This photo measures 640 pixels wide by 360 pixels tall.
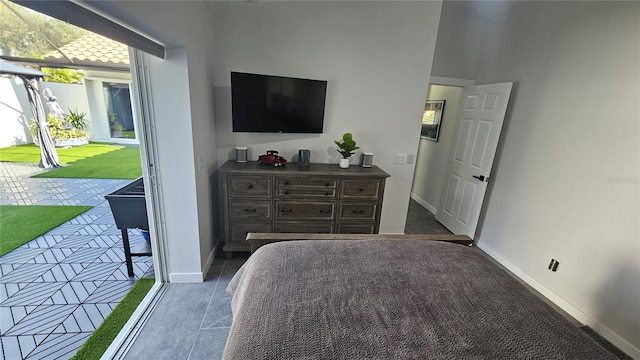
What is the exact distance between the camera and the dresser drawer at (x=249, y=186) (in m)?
2.47

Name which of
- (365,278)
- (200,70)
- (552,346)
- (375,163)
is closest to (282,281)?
(365,278)

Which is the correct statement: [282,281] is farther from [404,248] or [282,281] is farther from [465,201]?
[465,201]

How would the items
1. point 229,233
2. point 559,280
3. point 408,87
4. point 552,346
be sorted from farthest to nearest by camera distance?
point 408,87
point 229,233
point 559,280
point 552,346

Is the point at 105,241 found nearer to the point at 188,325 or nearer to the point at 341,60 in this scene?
the point at 188,325

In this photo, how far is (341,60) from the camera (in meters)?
2.71

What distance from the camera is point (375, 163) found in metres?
3.05

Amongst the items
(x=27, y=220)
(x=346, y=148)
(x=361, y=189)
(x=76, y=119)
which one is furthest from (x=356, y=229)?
(x=76, y=119)

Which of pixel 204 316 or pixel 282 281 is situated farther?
pixel 204 316

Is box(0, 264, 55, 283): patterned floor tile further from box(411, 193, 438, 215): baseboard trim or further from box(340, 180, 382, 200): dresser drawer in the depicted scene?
box(411, 193, 438, 215): baseboard trim

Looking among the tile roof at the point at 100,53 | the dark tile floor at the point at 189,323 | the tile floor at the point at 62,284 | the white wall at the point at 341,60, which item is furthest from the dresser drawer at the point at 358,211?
the tile roof at the point at 100,53

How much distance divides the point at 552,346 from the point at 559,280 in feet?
6.33

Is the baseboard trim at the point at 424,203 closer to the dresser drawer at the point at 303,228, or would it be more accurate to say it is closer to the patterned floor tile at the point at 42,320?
the dresser drawer at the point at 303,228

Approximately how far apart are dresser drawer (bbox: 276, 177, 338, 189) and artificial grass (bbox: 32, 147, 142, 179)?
11.8 feet

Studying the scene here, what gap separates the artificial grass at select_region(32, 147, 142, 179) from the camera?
186 inches
